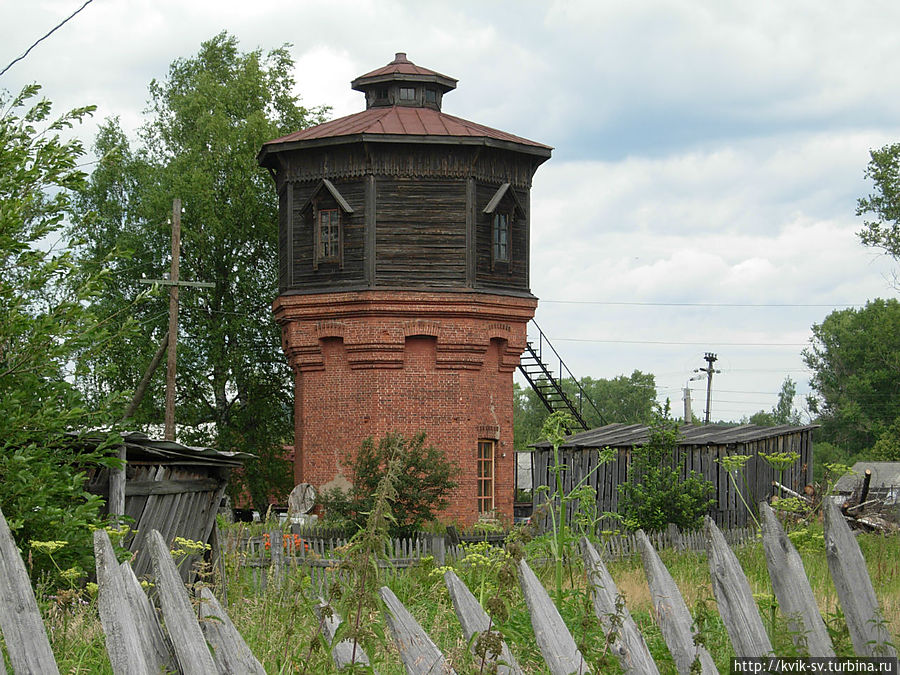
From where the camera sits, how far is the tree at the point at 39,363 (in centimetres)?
772

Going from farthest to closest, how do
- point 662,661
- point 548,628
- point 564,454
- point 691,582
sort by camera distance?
point 564,454 → point 691,582 → point 662,661 → point 548,628

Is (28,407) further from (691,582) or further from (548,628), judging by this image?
(691,582)

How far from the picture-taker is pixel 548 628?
3371 millimetres

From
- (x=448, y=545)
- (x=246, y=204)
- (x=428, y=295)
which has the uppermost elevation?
(x=246, y=204)

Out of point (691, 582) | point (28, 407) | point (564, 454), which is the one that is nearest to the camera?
point (28, 407)

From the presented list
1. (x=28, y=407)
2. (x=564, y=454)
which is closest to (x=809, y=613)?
(x=28, y=407)

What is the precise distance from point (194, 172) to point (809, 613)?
3257 cm

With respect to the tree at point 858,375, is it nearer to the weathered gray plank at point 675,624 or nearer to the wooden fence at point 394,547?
the wooden fence at point 394,547

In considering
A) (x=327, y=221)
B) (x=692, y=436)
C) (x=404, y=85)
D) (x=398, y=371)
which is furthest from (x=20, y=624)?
(x=404, y=85)

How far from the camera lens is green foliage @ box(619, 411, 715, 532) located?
19766 mm

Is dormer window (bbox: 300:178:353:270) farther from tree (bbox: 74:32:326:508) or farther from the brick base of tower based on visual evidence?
tree (bbox: 74:32:326:508)

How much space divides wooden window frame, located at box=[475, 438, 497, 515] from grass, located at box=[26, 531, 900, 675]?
42.8 feet

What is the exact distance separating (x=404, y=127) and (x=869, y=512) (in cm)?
1370

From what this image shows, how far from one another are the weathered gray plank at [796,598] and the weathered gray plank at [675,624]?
0.31 m
